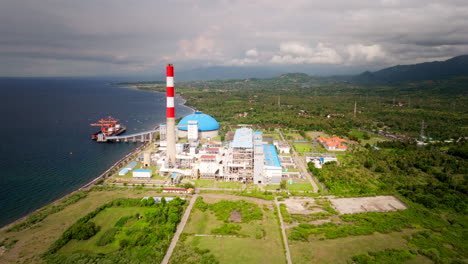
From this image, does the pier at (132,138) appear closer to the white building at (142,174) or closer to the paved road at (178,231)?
the white building at (142,174)

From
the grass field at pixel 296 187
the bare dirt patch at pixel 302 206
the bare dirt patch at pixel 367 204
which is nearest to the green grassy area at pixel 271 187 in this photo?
the grass field at pixel 296 187

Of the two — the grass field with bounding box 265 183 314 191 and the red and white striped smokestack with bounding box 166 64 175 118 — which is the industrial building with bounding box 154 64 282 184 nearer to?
the red and white striped smokestack with bounding box 166 64 175 118

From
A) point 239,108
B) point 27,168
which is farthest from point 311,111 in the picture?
point 27,168

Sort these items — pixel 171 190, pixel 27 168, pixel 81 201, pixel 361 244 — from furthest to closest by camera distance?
pixel 27 168, pixel 171 190, pixel 81 201, pixel 361 244

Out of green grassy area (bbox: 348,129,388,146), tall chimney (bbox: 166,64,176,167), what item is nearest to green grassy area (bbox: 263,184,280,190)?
tall chimney (bbox: 166,64,176,167)

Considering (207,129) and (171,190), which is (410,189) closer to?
(171,190)
